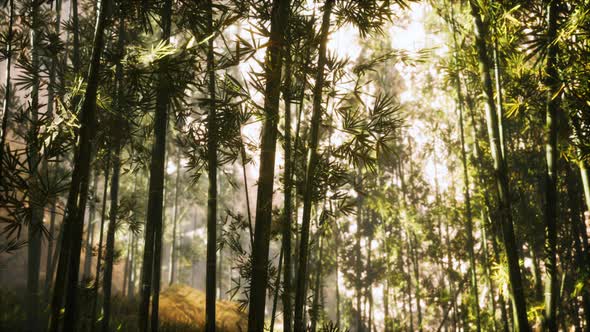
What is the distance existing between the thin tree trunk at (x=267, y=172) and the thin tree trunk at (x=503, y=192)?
1967mm

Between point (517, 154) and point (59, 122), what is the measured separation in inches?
304

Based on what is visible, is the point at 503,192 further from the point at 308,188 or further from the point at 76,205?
the point at 76,205

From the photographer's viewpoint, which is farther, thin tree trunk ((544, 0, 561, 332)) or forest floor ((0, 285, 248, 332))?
forest floor ((0, 285, 248, 332))

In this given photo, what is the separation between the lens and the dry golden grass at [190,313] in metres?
7.51

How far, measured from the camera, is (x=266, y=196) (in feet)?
8.38

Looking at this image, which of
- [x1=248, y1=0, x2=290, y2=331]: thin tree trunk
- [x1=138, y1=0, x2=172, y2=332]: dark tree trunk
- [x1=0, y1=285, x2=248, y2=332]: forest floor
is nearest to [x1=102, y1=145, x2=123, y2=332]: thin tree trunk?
[x1=138, y1=0, x2=172, y2=332]: dark tree trunk

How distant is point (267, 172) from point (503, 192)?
2.04 meters

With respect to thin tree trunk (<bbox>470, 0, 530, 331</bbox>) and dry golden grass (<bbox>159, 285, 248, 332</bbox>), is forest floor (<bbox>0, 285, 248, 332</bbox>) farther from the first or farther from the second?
thin tree trunk (<bbox>470, 0, 530, 331</bbox>)

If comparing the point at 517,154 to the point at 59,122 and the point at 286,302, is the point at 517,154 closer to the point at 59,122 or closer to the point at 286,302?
the point at 286,302

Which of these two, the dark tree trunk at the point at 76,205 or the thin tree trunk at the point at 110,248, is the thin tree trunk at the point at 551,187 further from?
the thin tree trunk at the point at 110,248

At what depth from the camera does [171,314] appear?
312 inches

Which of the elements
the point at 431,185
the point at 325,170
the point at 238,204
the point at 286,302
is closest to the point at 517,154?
the point at 431,185

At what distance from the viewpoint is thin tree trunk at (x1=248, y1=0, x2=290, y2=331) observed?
2.44m

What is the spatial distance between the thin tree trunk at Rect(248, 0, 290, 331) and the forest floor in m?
3.95
